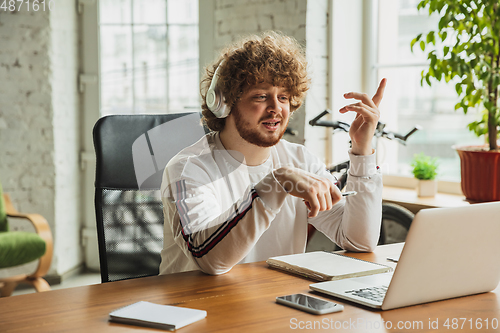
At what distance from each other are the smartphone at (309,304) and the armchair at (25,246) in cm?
211

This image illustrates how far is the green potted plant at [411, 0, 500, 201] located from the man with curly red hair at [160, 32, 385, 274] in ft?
2.33

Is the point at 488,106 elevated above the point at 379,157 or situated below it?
above

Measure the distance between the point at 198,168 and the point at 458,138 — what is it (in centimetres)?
168

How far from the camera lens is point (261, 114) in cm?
147

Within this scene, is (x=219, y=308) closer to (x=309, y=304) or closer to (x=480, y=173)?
(x=309, y=304)

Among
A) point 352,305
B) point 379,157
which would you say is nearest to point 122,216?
point 352,305

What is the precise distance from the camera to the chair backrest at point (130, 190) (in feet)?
4.94

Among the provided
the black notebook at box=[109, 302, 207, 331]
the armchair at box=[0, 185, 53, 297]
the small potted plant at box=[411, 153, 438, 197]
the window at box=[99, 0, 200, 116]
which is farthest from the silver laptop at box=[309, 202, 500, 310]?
the window at box=[99, 0, 200, 116]

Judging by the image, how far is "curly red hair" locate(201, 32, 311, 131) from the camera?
147 cm

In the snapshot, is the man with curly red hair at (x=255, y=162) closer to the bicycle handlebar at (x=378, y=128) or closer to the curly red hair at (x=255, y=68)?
the curly red hair at (x=255, y=68)

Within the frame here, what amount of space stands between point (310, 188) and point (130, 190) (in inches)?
26.9

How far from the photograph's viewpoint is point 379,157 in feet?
9.56

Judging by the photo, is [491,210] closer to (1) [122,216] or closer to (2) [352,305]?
(2) [352,305]

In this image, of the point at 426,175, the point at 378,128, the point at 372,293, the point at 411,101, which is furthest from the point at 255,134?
the point at 411,101
